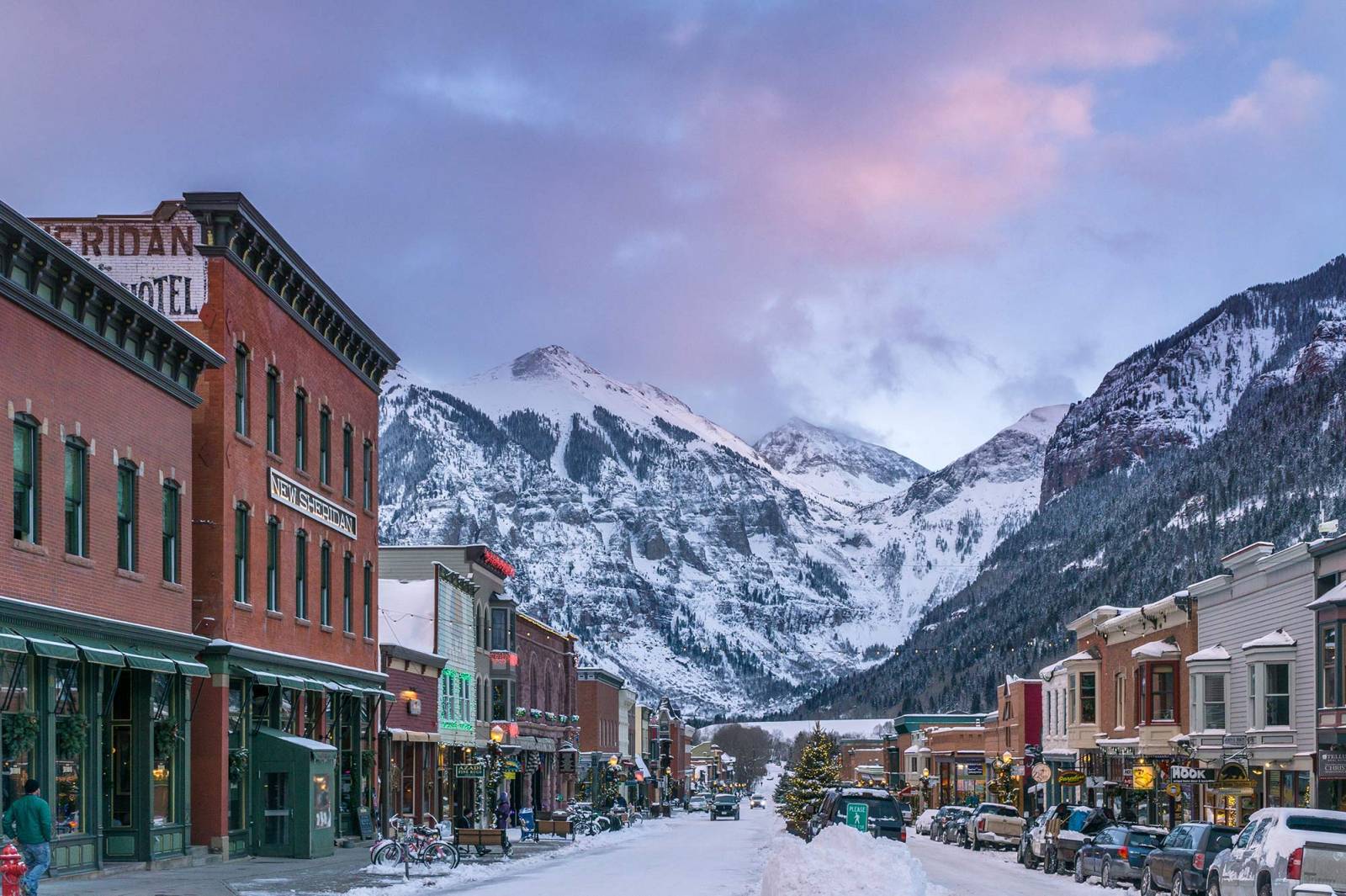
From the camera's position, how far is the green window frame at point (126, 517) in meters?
32.4

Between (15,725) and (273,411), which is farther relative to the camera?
(273,411)

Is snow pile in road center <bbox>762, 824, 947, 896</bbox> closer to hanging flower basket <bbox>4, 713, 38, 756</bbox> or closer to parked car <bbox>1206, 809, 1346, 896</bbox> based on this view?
parked car <bbox>1206, 809, 1346, 896</bbox>

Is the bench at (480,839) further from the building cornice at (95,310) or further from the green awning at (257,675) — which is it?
the building cornice at (95,310)

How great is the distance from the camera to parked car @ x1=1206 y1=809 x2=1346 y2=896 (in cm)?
2388

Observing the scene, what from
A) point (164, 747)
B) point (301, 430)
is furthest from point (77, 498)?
point (301, 430)

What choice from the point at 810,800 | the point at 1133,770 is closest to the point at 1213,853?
the point at 1133,770

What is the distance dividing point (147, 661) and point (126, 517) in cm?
281

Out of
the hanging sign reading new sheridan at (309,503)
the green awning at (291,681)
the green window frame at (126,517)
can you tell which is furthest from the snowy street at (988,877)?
the hanging sign reading new sheridan at (309,503)

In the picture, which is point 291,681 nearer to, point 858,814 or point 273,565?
point 273,565

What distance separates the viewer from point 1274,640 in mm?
47719

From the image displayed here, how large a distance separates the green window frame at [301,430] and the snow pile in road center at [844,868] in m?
20.7

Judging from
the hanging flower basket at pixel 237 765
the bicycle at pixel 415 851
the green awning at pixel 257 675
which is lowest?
the bicycle at pixel 415 851

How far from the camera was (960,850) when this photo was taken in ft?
216

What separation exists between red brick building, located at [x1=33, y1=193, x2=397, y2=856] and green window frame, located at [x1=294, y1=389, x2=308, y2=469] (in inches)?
2.5
